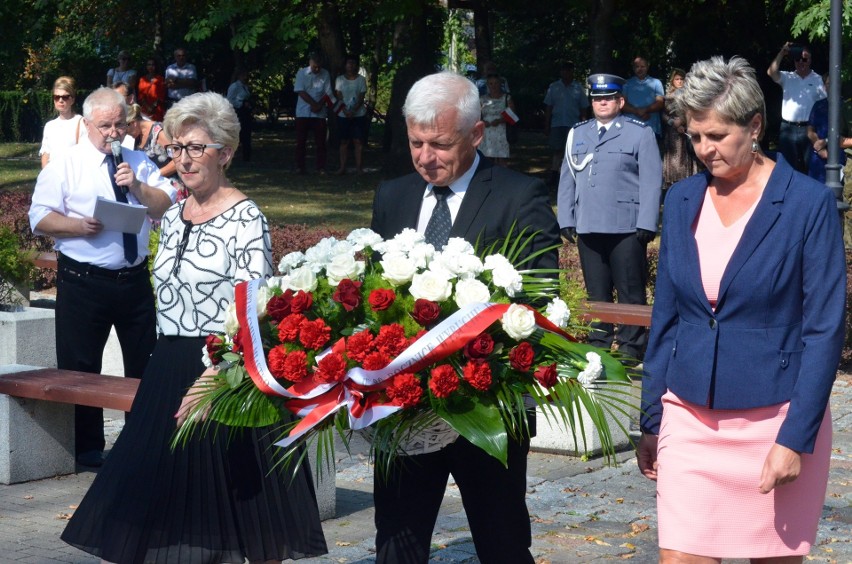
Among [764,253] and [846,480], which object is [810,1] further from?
[764,253]

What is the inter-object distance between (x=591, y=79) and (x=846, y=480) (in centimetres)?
356

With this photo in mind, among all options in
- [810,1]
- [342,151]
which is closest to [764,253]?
[810,1]

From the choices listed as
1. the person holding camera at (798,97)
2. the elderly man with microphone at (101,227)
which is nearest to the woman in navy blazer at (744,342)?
the elderly man with microphone at (101,227)

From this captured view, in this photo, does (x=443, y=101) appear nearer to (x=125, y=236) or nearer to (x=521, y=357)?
(x=521, y=357)

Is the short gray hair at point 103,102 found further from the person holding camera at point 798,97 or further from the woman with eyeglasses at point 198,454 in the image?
the person holding camera at point 798,97

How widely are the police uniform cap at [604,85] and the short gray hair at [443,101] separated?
17.5ft

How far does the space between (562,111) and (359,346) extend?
20.0 metres

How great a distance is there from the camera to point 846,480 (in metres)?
7.09

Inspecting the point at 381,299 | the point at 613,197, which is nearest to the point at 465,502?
the point at 381,299

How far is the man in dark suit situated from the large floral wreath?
0.29 metres

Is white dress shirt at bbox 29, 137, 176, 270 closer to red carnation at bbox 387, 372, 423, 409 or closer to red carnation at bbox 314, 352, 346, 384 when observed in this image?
red carnation at bbox 314, 352, 346, 384

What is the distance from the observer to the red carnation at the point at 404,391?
3420 mm

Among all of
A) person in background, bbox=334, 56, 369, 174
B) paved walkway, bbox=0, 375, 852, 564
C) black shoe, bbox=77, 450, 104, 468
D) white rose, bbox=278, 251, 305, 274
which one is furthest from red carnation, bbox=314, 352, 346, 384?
person in background, bbox=334, 56, 369, 174

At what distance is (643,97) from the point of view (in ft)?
67.9
